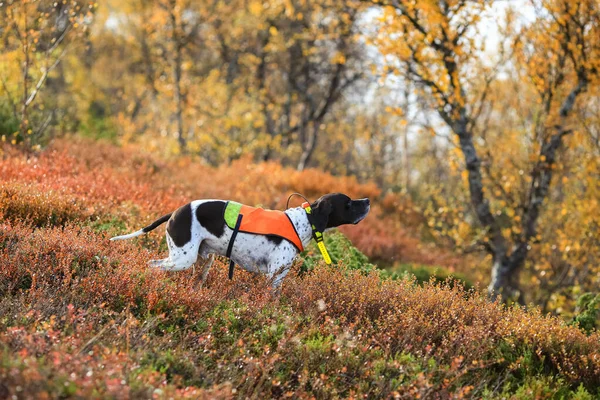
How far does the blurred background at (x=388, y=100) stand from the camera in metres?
9.35

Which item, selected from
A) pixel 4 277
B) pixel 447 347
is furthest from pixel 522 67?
pixel 4 277

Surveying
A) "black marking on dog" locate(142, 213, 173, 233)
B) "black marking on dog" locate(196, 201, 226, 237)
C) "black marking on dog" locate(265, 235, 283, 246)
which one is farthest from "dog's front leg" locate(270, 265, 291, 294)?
"black marking on dog" locate(142, 213, 173, 233)

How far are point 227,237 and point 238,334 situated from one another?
100cm

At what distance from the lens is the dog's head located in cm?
545

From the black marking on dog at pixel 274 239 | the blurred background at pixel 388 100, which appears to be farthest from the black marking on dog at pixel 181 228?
the blurred background at pixel 388 100

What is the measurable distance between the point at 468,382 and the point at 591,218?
6678mm

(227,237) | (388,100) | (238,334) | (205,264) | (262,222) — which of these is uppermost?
(388,100)

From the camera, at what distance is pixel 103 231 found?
606 centimetres

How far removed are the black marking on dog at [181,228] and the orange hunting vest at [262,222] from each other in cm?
33

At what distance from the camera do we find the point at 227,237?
518 centimetres

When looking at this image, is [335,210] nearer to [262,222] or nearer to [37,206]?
[262,222]

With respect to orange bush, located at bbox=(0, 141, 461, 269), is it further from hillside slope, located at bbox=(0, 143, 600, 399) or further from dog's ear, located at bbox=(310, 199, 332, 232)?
dog's ear, located at bbox=(310, 199, 332, 232)

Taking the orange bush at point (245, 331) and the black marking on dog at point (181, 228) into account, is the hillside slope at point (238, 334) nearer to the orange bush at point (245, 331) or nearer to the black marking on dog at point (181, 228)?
the orange bush at point (245, 331)

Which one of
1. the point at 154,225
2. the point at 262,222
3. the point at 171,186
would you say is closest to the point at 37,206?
the point at 154,225
